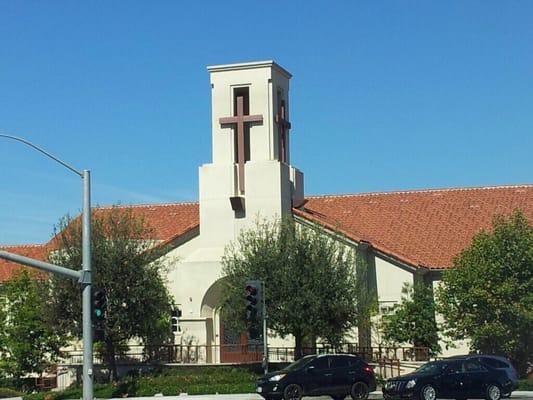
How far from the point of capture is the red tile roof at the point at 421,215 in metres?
47.8

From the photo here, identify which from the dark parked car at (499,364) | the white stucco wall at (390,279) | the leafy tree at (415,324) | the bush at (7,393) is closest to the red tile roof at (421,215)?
the white stucco wall at (390,279)

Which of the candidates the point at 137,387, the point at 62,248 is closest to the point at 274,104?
the point at 62,248

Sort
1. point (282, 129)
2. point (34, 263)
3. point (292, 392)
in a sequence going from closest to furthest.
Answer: point (34, 263), point (292, 392), point (282, 129)

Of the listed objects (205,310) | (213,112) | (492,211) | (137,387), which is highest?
(213,112)

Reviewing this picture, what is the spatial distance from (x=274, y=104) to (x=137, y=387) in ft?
50.4

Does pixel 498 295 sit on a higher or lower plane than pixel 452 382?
higher

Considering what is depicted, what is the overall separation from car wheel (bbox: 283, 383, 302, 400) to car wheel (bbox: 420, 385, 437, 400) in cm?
424

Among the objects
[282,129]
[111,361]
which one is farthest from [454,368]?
[282,129]

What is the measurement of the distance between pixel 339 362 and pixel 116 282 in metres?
11.3

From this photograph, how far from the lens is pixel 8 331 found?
45000 mm

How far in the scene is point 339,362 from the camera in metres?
32.7

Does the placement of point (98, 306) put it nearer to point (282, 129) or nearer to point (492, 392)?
point (492, 392)

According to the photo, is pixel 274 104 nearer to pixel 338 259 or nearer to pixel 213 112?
pixel 213 112

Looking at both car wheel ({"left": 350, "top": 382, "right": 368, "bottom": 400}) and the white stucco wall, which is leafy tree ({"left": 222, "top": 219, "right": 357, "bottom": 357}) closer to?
the white stucco wall
